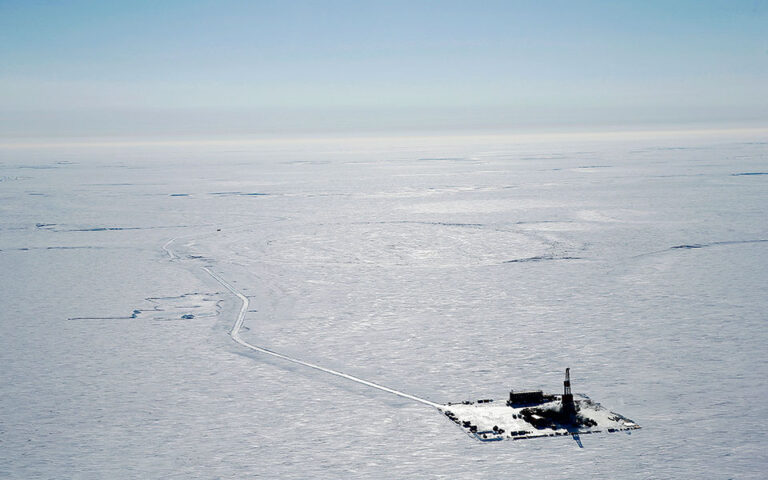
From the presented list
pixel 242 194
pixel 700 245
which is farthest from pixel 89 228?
pixel 700 245

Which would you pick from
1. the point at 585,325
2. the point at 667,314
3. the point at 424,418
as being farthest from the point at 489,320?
the point at 424,418

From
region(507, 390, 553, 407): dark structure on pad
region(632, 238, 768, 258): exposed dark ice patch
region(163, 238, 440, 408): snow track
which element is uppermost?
region(632, 238, 768, 258): exposed dark ice patch

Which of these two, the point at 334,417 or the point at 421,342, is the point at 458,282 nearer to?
the point at 421,342

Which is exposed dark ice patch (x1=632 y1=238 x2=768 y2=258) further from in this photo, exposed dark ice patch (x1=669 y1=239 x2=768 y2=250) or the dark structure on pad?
the dark structure on pad

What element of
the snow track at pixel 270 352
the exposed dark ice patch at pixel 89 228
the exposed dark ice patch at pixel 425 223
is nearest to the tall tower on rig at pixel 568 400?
the snow track at pixel 270 352

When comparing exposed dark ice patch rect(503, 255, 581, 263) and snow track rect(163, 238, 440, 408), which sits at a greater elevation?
exposed dark ice patch rect(503, 255, 581, 263)

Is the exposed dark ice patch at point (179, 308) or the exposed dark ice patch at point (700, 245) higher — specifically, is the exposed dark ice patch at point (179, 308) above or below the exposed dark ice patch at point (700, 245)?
below

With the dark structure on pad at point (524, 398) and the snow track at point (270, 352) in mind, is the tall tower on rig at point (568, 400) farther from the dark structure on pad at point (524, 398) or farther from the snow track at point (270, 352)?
the snow track at point (270, 352)

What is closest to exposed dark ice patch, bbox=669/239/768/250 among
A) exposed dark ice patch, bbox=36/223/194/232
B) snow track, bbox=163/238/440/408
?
snow track, bbox=163/238/440/408

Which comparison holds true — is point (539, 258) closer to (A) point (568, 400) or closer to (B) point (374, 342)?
(B) point (374, 342)
